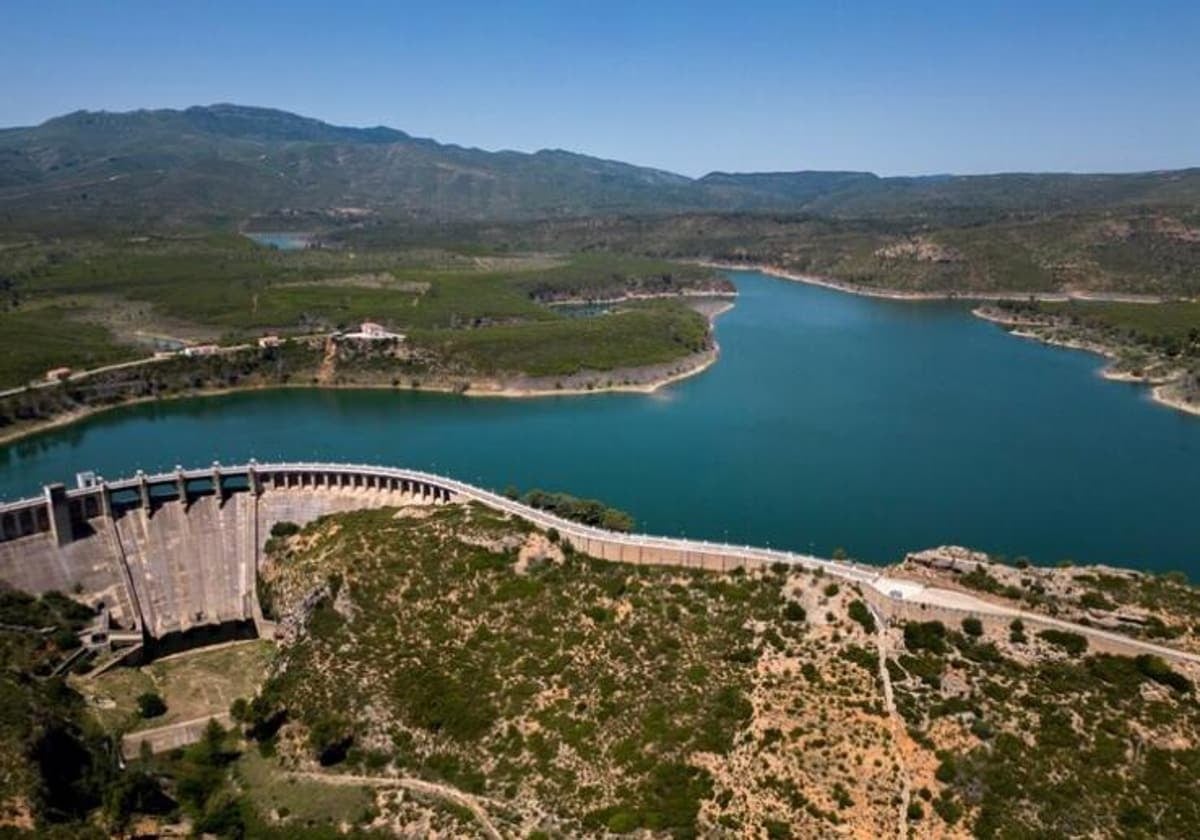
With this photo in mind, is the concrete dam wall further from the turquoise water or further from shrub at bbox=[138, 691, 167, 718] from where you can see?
the turquoise water

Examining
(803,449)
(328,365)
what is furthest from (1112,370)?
(328,365)

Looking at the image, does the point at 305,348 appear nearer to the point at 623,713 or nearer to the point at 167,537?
the point at 167,537

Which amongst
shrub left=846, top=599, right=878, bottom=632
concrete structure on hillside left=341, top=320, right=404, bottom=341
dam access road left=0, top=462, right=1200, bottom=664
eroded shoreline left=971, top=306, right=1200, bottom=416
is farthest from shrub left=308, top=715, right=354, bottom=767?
eroded shoreline left=971, top=306, right=1200, bottom=416

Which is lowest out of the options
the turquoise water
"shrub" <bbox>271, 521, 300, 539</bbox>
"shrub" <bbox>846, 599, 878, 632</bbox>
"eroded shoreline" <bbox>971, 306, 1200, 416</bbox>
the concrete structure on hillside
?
the turquoise water

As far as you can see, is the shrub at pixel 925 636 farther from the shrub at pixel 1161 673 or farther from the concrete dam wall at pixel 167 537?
the concrete dam wall at pixel 167 537

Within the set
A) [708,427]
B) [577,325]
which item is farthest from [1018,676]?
[577,325]
